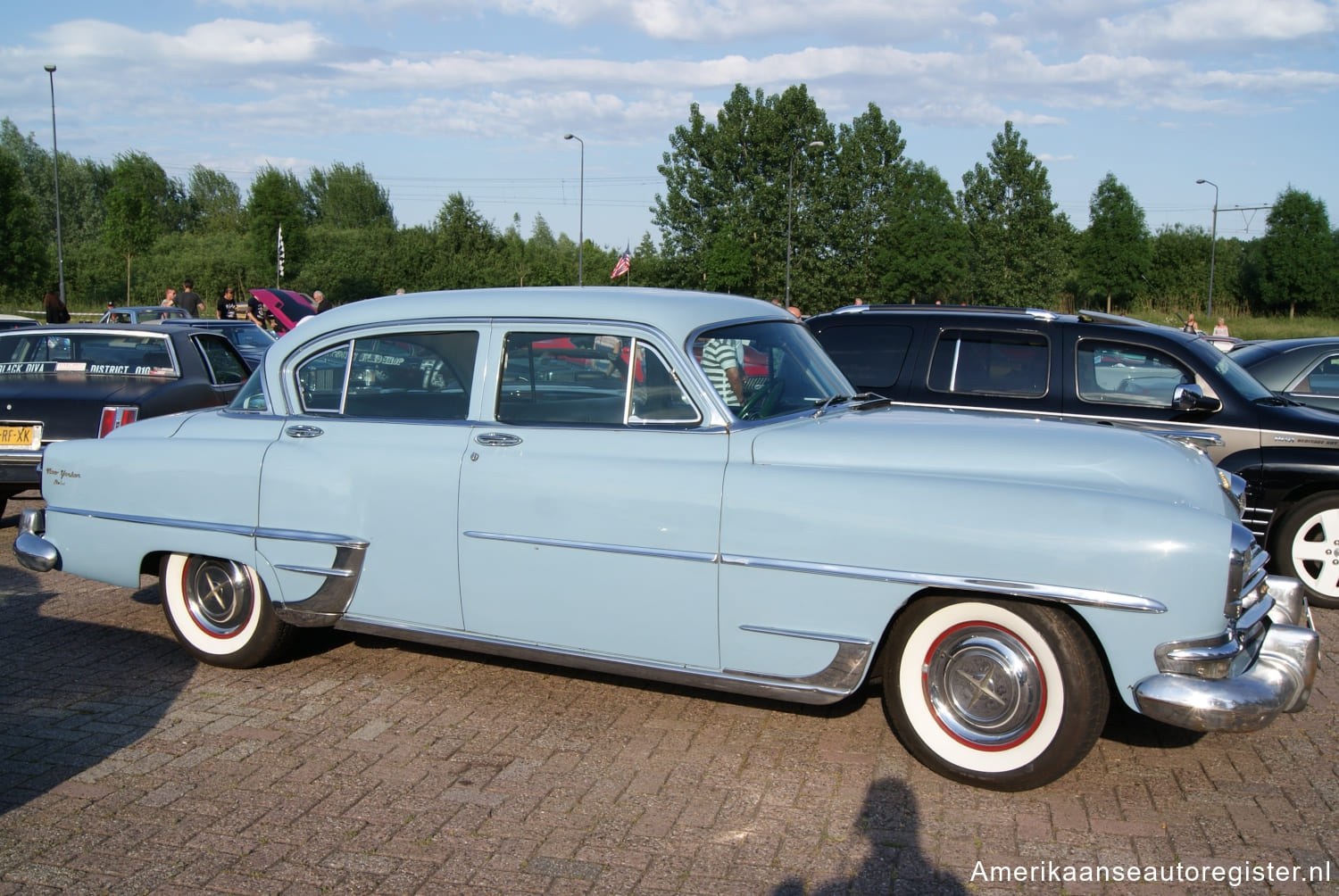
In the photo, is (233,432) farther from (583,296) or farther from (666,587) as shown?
(666,587)

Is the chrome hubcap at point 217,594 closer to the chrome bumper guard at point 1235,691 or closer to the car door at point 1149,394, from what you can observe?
the chrome bumper guard at point 1235,691

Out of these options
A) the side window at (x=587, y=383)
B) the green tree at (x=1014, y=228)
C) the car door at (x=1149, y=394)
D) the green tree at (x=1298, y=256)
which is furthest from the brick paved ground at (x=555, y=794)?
the green tree at (x=1298, y=256)

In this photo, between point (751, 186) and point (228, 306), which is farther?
point (751, 186)

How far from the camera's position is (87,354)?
28.2ft

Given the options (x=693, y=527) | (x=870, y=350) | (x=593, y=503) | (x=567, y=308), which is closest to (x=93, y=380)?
(x=567, y=308)

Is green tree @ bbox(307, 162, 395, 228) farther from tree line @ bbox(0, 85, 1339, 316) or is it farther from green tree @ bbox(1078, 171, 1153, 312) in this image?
green tree @ bbox(1078, 171, 1153, 312)

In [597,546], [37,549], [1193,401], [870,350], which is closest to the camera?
[597,546]

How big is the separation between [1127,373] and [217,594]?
5.57 meters

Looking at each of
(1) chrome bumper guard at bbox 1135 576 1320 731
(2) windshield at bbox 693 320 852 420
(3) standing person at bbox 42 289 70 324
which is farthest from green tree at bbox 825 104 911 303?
(1) chrome bumper guard at bbox 1135 576 1320 731

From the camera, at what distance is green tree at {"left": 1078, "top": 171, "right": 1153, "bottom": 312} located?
62.8 metres

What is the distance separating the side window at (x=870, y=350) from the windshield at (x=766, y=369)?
2295 mm

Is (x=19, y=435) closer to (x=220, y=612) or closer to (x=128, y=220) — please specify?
(x=220, y=612)

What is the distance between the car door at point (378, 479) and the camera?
4.57 meters

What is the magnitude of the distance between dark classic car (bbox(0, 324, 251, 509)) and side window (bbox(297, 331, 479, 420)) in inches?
135
